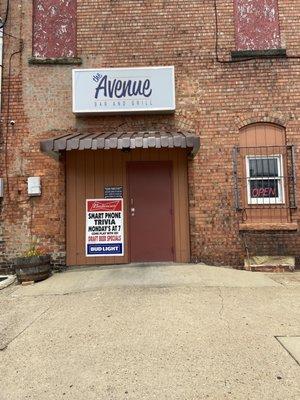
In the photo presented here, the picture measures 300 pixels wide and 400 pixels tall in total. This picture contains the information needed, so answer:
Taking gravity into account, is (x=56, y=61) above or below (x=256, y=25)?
below

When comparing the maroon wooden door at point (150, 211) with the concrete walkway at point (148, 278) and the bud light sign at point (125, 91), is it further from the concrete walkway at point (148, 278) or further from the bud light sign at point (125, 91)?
the bud light sign at point (125, 91)

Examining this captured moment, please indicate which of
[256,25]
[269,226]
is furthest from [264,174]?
[256,25]

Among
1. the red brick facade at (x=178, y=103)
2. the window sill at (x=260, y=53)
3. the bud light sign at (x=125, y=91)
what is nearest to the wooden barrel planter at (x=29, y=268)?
the red brick facade at (x=178, y=103)

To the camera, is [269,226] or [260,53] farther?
[260,53]

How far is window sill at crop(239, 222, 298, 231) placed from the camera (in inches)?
336

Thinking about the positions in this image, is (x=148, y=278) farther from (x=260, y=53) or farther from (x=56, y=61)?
(x=260, y=53)

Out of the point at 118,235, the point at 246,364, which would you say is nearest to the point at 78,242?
the point at 118,235

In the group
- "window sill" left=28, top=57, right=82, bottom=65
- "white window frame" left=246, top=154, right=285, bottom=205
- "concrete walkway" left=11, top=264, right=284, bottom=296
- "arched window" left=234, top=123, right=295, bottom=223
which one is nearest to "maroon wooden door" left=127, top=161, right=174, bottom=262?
"concrete walkway" left=11, top=264, right=284, bottom=296

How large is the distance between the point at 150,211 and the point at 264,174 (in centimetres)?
286

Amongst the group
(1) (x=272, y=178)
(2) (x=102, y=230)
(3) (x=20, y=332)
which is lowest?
(3) (x=20, y=332)

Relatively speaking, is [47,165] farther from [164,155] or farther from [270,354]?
[270,354]

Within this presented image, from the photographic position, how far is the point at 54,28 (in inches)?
367

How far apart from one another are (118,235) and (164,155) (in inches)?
87.4

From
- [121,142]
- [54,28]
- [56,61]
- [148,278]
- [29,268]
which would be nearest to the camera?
[148,278]
